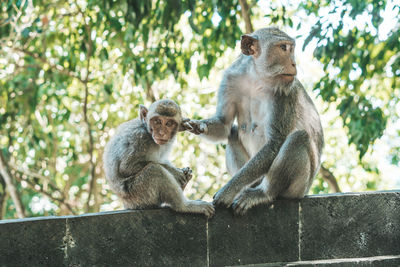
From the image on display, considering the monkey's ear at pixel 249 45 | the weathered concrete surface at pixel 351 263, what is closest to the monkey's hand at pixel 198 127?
the monkey's ear at pixel 249 45

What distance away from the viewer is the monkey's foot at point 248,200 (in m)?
4.84

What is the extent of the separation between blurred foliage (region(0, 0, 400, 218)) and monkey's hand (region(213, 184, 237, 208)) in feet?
8.78

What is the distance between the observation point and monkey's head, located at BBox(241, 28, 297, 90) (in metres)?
5.24

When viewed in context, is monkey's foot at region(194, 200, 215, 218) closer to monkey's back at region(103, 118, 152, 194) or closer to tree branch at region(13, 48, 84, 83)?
monkey's back at region(103, 118, 152, 194)

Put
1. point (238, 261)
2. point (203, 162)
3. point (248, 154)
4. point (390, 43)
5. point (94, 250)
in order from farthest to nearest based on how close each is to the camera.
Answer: point (203, 162) → point (390, 43) → point (248, 154) → point (238, 261) → point (94, 250)

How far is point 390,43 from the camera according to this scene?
7531 millimetres

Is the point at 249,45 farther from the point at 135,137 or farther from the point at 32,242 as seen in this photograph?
the point at 32,242

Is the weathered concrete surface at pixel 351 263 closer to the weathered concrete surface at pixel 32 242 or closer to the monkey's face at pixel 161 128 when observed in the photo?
the monkey's face at pixel 161 128

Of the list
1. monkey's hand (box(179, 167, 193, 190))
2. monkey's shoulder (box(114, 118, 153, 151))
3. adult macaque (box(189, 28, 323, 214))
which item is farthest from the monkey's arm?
monkey's shoulder (box(114, 118, 153, 151))

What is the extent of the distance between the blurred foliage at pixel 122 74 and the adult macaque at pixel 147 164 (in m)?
2.09

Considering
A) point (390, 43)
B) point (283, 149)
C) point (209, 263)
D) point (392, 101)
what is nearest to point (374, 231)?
point (283, 149)

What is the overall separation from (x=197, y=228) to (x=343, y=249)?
1.46m

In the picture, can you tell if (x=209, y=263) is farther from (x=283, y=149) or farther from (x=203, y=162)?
(x=203, y=162)

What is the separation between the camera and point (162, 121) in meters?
4.89
